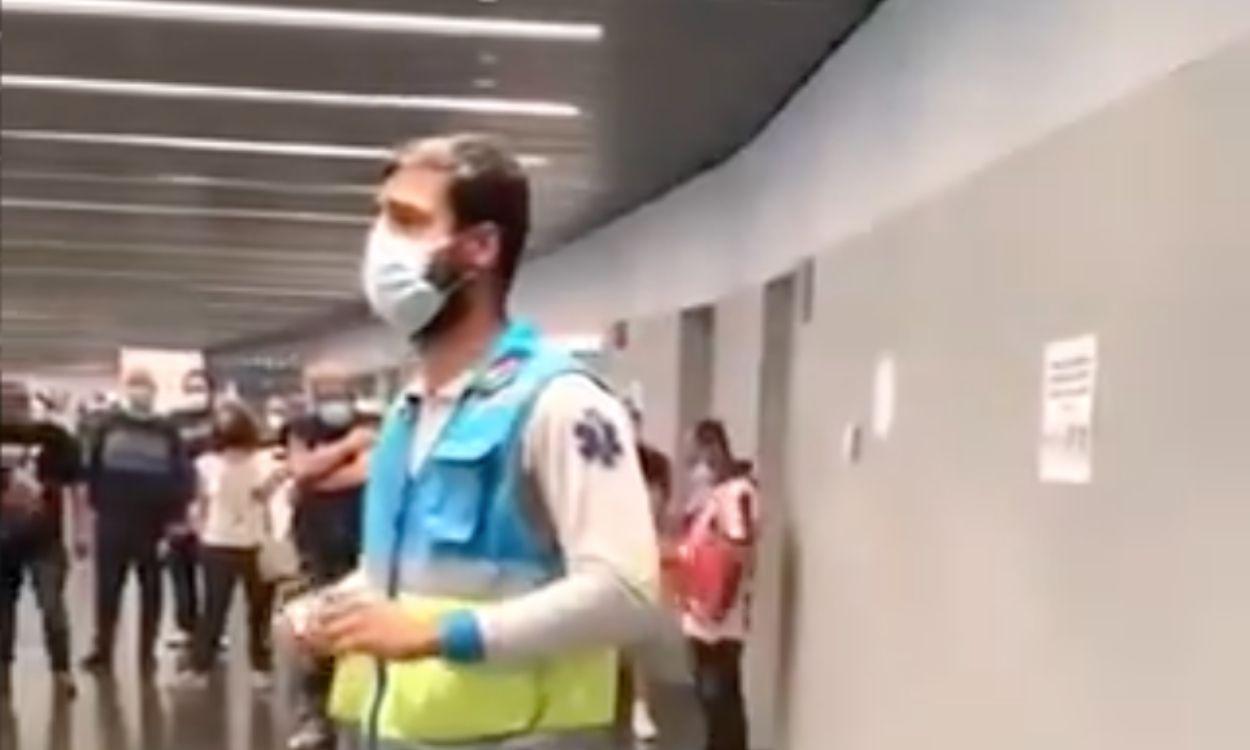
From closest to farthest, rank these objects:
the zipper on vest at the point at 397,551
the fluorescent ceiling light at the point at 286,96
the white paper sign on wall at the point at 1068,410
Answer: the zipper on vest at the point at 397,551 < the white paper sign on wall at the point at 1068,410 < the fluorescent ceiling light at the point at 286,96

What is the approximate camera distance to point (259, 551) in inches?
525

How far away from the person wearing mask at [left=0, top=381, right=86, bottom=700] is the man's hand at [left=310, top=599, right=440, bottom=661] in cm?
893

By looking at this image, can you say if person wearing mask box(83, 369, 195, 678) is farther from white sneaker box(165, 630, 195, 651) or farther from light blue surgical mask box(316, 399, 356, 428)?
light blue surgical mask box(316, 399, 356, 428)

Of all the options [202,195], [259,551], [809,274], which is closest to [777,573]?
[809,274]

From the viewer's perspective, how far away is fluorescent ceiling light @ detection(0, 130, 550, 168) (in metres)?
12.3

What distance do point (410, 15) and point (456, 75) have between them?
1323 mm

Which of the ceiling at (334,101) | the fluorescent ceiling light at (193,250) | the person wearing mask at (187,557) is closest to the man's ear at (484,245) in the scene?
the ceiling at (334,101)

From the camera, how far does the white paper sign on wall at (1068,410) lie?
4.84 meters

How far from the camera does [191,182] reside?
1430cm

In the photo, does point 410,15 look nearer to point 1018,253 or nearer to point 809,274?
point 809,274

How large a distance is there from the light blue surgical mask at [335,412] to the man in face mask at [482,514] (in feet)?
23.7

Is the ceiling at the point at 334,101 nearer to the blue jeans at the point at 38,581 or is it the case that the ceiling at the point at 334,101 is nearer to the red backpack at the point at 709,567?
the red backpack at the point at 709,567

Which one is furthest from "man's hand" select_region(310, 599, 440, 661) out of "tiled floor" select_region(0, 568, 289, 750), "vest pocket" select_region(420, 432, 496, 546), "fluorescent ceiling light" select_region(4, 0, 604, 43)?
"tiled floor" select_region(0, 568, 289, 750)

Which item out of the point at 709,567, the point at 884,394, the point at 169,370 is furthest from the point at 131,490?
the point at 884,394
